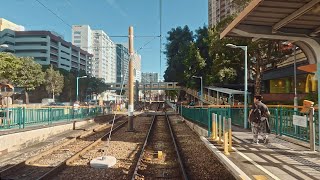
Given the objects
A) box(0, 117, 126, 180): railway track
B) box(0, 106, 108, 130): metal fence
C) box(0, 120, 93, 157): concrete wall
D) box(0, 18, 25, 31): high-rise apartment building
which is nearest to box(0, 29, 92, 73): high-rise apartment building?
box(0, 18, 25, 31): high-rise apartment building

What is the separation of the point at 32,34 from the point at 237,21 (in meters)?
116

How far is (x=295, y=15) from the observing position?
28.5 ft

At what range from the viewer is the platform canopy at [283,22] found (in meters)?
8.15

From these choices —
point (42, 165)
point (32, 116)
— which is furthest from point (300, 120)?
point (32, 116)

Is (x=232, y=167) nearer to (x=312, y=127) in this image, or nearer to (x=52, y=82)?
(x=312, y=127)

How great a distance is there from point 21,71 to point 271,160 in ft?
191

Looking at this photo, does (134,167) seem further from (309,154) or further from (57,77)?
(57,77)

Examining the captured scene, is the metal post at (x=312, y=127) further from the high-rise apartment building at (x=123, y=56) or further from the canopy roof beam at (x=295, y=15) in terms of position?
the high-rise apartment building at (x=123, y=56)

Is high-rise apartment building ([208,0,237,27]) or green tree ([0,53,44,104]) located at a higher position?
high-rise apartment building ([208,0,237,27])

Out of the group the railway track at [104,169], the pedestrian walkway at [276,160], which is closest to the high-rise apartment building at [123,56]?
the railway track at [104,169]

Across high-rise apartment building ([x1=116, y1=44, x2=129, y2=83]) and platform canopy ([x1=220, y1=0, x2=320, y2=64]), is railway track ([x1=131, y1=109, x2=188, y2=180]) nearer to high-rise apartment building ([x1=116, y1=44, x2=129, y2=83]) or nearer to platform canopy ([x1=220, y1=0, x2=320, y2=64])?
platform canopy ([x1=220, y1=0, x2=320, y2=64])

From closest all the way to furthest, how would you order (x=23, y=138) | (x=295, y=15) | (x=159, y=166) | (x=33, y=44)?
1. (x=295, y=15)
2. (x=159, y=166)
3. (x=23, y=138)
4. (x=33, y=44)

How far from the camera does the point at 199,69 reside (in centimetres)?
5812

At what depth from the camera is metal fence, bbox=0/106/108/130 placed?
14.7 m
